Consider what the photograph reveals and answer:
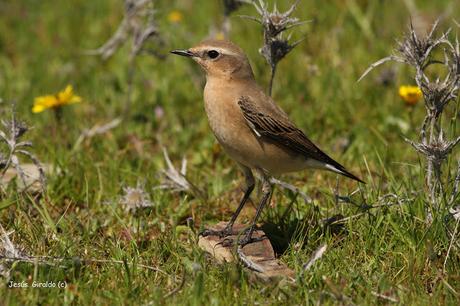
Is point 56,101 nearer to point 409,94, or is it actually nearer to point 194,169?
point 194,169

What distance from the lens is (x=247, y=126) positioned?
6.58 meters

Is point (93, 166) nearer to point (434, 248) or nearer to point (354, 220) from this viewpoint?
point (354, 220)

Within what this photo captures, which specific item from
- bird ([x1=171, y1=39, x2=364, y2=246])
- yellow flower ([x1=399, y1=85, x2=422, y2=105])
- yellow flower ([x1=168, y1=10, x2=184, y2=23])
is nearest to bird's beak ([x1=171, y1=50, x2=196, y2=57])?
bird ([x1=171, y1=39, x2=364, y2=246])

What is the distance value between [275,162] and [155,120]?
3014 millimetres

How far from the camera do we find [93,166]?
311 inches

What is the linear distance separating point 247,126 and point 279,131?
0.32m

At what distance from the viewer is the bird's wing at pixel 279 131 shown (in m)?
6.56

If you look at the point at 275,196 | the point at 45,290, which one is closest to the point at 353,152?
the point at 275,196

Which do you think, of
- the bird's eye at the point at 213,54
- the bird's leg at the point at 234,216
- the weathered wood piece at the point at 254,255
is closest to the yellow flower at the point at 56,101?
the bird's eye at the point at 213,54

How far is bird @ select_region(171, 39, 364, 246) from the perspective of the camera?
6523 millimetres

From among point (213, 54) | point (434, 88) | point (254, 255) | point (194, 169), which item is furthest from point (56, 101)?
point (434, 88)

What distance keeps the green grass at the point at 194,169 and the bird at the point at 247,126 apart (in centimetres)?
40

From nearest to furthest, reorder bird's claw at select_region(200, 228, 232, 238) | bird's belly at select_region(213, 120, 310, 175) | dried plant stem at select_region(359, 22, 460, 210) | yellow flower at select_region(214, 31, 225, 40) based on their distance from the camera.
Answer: dried plant stem at select_region(359, 22, 460, 210) < bird's claw at select_region(200, 228, 232, 238) < bird's belly at select_region(213, 120, 310, 175) < yellow flower at select_region(214, 31, 225, 40)

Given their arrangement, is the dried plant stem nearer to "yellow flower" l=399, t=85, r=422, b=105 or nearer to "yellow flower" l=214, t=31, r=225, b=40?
"yellow flower" l=399, t=85, r=422, b=105
